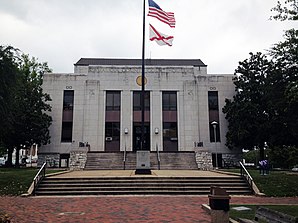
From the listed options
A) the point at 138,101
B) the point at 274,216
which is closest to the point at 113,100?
the point at 138,101

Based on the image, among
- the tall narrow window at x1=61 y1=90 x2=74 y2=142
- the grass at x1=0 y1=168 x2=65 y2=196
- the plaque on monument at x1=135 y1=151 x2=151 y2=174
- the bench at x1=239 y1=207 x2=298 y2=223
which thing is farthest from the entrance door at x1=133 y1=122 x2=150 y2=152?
the bench at x1=239 y1=207 x2=298 y2=223

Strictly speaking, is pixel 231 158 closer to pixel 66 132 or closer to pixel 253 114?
pixel 253 114

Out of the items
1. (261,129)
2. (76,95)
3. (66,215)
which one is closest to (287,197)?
(66,215)

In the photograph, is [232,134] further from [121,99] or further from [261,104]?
[121,99]

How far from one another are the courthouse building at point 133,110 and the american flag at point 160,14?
1412cm

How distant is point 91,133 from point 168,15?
17.1 m

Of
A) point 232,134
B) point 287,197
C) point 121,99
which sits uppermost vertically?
point 121,99

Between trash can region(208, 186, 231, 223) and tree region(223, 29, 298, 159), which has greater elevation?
tree region(223, 29, 298, 159)

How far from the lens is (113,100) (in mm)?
33469

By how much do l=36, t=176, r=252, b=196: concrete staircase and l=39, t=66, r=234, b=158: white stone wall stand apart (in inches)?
660

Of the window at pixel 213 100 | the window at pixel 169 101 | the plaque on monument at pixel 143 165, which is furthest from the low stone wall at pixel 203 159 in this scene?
the plaque on monument at pixel 143 165

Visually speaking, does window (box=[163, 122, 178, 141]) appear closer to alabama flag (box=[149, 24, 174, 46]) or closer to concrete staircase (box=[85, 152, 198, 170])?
concrete staircase (box=[85, 152, 198, 170])

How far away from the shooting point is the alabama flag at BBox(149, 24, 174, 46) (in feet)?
65.4

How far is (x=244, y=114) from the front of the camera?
29031 mm
